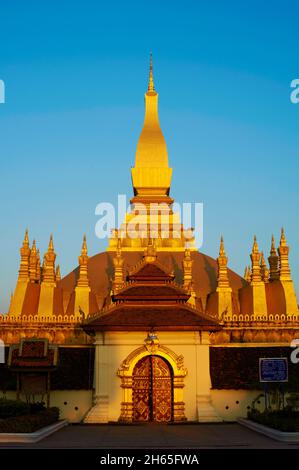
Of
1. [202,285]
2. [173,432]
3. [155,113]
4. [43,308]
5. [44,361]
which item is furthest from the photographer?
[155,113]

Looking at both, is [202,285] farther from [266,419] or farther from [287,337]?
[266,419]

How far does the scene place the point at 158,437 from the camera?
1769 centimetres

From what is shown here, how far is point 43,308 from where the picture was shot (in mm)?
37031

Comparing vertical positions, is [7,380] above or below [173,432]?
above

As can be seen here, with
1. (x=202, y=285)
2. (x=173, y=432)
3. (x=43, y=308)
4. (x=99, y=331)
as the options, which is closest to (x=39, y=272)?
(x=43, y=308)

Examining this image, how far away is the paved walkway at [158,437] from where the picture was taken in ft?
51.2

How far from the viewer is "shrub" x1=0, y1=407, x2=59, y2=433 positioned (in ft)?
55.8

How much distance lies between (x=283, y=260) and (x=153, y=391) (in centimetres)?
1742

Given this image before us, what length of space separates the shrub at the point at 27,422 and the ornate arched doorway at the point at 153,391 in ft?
10.6

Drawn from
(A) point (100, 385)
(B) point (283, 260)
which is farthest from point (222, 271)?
(A) point (100, 385)

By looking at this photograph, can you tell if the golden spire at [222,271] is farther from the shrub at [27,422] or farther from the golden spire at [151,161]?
the shrub at [27,422]

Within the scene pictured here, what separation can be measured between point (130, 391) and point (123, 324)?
7.62ft

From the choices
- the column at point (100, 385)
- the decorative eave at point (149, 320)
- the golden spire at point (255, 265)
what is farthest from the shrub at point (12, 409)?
the golden spire at point (255, 265)

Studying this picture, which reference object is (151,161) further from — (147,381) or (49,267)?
(147,381)
